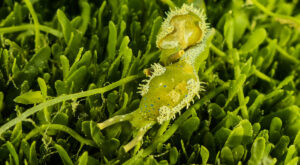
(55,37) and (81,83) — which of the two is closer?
(81,83)

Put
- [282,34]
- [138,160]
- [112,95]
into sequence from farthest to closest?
[282,34], [112,95], [138,160]

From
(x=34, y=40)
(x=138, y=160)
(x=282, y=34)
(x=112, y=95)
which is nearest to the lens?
(x=138, y=160)

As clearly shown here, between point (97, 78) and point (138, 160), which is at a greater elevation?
point (97, 78)

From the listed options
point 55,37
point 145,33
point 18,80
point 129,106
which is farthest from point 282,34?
point 18,80

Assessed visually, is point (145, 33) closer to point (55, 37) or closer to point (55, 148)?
point (55, 37)
